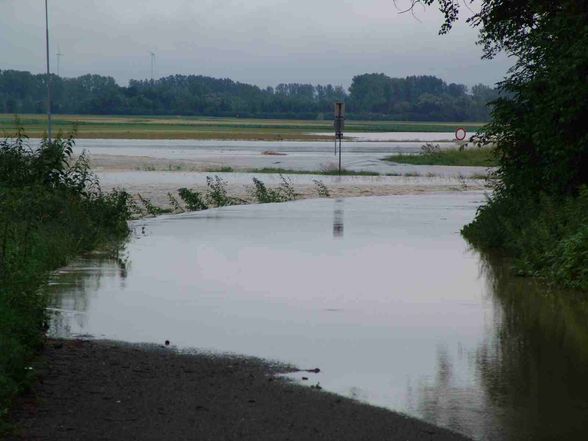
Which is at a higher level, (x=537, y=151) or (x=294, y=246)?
(x=537, y=151)

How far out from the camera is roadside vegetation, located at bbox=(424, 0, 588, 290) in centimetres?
1680

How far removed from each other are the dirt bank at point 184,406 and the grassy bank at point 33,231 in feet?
1.01

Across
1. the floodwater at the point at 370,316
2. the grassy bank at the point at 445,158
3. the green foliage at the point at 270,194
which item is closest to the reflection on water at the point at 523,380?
the floodwater at the point at 370,316

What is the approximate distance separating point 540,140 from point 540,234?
2696 mm

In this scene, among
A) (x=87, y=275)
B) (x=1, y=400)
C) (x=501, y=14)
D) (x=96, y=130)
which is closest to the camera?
(x=1, y=400)

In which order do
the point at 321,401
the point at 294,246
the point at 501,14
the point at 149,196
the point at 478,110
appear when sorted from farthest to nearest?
the point at 478,110, the point at 149,196, the point at 501,14, the point at 294,246, the point at 321,401

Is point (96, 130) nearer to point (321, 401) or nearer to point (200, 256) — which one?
point (200, 256)

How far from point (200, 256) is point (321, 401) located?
9.71 m

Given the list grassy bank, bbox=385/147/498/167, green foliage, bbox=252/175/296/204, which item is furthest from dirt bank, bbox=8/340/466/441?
grassy bank, bbox=385/147/498/167

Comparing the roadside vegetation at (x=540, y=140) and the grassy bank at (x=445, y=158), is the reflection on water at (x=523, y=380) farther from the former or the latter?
the grassy bank at (x=445, y=158)

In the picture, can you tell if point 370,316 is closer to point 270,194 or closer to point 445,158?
point 270,194

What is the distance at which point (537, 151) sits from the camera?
20.0 m

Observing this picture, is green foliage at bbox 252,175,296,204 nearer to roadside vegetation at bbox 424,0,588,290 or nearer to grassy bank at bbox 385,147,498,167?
roadside vegetation at bbox 424,0,588,290

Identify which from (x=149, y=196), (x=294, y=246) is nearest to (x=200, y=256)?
(x=294, y=246)
